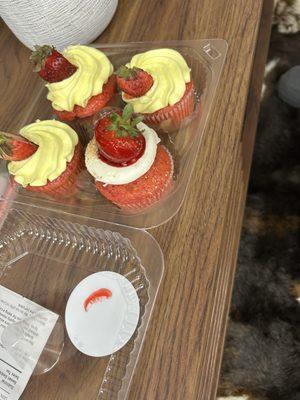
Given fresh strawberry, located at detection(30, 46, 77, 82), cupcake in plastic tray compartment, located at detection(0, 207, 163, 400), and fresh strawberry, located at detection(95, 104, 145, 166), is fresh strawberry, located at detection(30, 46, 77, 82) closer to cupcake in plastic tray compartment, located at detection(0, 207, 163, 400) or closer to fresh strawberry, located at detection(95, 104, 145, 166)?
fresh strawberry, located at detection(95, 104, 145, 166)

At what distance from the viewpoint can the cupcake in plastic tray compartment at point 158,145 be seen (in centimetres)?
84

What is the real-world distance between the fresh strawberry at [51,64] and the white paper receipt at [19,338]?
42cm

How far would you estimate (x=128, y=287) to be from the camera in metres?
0.79

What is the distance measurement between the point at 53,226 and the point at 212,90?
42 centimetres

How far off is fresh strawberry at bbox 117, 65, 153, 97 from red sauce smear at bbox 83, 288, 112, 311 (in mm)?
362

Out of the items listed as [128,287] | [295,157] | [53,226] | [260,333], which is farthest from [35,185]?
[295,157]

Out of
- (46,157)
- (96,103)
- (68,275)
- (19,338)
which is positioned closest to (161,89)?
(96,103)

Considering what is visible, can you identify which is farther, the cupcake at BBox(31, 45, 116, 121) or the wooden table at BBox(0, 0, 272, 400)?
the cupcake at BBox(31, 45, 116, 121)

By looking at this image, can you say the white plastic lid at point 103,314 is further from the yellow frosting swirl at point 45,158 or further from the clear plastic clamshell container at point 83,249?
the yellow frosting swirl at point 45,158

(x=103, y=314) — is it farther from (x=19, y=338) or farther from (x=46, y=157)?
(x=46, y=157)

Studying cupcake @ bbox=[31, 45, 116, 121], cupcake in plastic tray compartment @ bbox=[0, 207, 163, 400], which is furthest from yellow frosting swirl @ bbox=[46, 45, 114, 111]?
cupcake in plastic tray compartment @ bbox=[0, 207, 163, 400]

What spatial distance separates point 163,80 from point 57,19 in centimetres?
25

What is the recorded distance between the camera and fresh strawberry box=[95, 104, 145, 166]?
75 centimetres

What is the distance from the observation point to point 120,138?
2.51 feet
